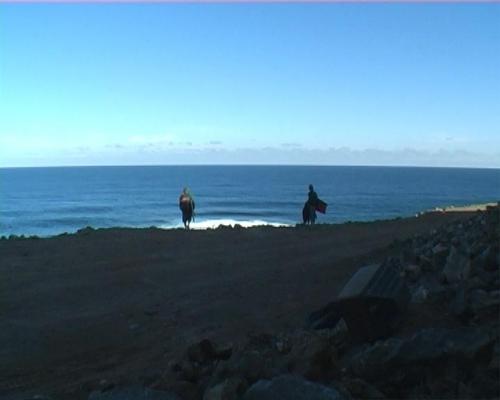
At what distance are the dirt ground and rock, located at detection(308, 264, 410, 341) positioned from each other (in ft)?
3.36

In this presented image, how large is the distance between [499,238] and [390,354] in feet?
12.5

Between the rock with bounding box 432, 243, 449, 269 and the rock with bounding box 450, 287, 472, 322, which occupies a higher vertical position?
the rock with bounding box 432, 243, 449, 269

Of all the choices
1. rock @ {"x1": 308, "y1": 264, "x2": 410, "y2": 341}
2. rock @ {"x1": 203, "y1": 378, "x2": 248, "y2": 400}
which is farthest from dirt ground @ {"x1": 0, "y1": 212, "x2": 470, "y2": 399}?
rock @ {"x1": 203, "y1": 378, "x2": 248, "y2": 400}

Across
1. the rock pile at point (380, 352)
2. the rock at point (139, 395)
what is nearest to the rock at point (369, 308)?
the rock pile at point (380, 352)

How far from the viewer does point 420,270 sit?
8.16 meters

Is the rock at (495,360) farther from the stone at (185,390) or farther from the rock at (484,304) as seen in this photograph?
the stone at (185,390)

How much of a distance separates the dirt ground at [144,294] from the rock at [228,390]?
1.84m

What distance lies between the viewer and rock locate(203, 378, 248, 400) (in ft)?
14.1

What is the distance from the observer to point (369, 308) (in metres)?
6.01

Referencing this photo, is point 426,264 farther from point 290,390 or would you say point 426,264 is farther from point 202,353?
point 290,390

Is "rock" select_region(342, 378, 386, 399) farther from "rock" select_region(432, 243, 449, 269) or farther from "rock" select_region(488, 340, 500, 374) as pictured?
"rock" select_region(432, 243, 449, 269)

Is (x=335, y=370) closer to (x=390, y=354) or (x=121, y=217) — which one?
(x=390, y=354)

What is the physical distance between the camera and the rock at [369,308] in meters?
5.85

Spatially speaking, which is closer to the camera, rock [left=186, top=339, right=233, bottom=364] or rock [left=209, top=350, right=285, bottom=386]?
rock [left=209, top=350, right=285, bottom=386]
